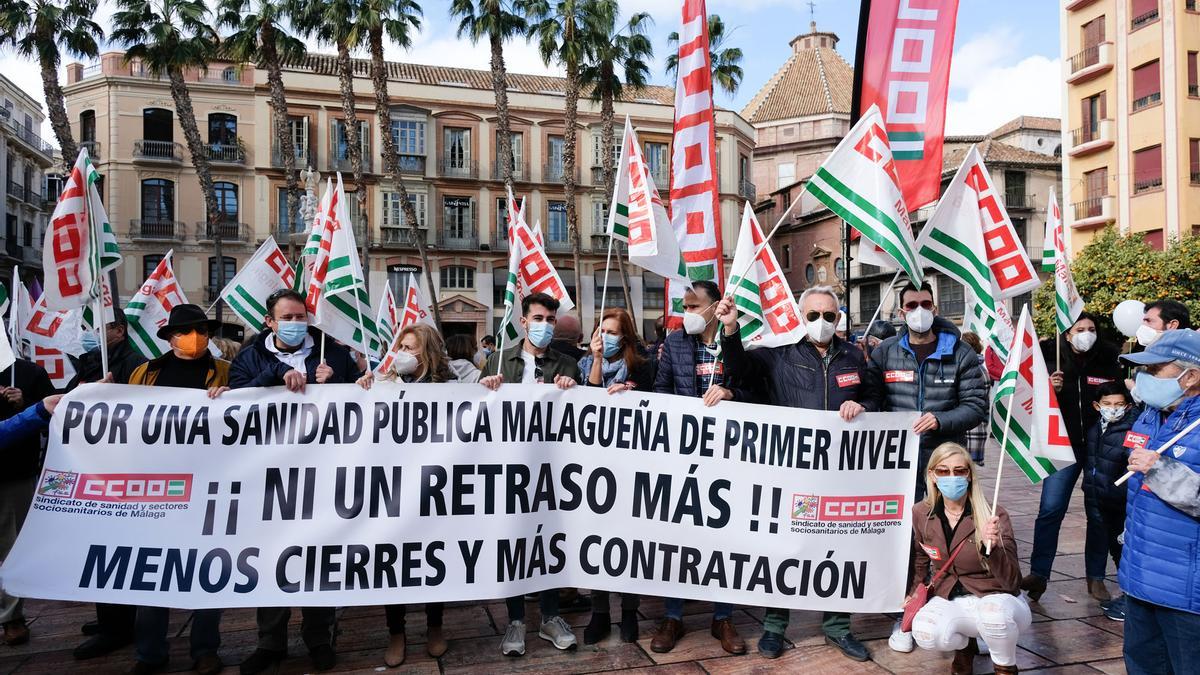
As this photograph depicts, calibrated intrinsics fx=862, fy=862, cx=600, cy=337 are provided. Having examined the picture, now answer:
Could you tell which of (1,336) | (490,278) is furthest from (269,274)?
(490,278)

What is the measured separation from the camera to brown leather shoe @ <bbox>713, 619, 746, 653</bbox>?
4660 mm

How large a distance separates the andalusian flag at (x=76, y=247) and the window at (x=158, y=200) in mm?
36402

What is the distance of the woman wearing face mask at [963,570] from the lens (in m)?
4.08

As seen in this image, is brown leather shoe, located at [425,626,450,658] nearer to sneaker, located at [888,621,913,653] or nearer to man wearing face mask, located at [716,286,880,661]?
man wearing face mask, located at [716,286,880,661]

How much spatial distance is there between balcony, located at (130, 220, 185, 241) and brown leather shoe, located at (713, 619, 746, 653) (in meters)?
38.1

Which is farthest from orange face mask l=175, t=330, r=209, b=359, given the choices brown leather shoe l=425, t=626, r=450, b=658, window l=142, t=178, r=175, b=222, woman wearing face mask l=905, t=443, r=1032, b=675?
window l=142, t=178, r=175, b=222

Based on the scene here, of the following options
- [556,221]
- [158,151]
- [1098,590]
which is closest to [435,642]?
[1098,590]

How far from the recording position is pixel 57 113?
2273cm

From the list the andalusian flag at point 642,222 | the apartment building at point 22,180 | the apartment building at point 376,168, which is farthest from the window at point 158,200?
the andalusian flag at point 642,222

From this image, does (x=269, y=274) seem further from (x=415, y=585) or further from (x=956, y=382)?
(x=956, y=382)

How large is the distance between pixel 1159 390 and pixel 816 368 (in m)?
1.89

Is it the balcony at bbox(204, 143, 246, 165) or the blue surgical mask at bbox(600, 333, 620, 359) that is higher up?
the balcony at bbox(204, 143, 246, 165)

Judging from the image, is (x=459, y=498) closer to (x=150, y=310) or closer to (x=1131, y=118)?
(x=150, y=310)

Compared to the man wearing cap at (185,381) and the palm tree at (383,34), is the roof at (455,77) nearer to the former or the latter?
the palm tree at (383,34)
